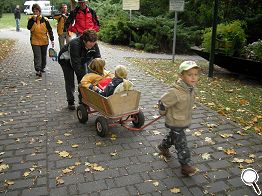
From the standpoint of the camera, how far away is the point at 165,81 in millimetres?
9852

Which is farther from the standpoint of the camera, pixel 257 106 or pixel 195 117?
pixel 257 106

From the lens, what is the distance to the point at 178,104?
4203mm

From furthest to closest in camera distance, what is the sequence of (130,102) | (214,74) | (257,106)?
(214,74) → (257,106) → (130,102)

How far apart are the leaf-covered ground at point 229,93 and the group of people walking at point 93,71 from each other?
2165 millimetres

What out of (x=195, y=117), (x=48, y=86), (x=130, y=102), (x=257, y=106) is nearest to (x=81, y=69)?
(x=130, y=102)

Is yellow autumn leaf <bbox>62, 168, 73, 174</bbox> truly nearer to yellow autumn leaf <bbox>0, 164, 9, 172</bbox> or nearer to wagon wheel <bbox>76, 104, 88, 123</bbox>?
yellow autumn leaf <bbox>0, 164, 9, 172</bbox>

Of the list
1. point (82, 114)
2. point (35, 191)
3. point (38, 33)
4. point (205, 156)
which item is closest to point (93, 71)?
point (82, 114)

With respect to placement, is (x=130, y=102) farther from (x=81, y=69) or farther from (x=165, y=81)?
(x=165, y=81)

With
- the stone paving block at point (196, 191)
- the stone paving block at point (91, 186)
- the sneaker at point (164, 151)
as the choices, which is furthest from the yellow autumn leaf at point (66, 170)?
the stone paving block at point (196, 191)

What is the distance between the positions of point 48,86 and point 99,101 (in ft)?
13.2

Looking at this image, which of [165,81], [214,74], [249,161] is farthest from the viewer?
[214,74]

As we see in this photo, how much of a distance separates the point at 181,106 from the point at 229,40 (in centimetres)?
736

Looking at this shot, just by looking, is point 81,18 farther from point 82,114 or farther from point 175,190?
point 175,190

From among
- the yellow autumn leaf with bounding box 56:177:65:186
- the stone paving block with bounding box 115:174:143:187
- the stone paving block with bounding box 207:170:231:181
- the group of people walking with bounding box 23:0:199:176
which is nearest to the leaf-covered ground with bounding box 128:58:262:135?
the stone paving block with bounding box 207:170:231:181
